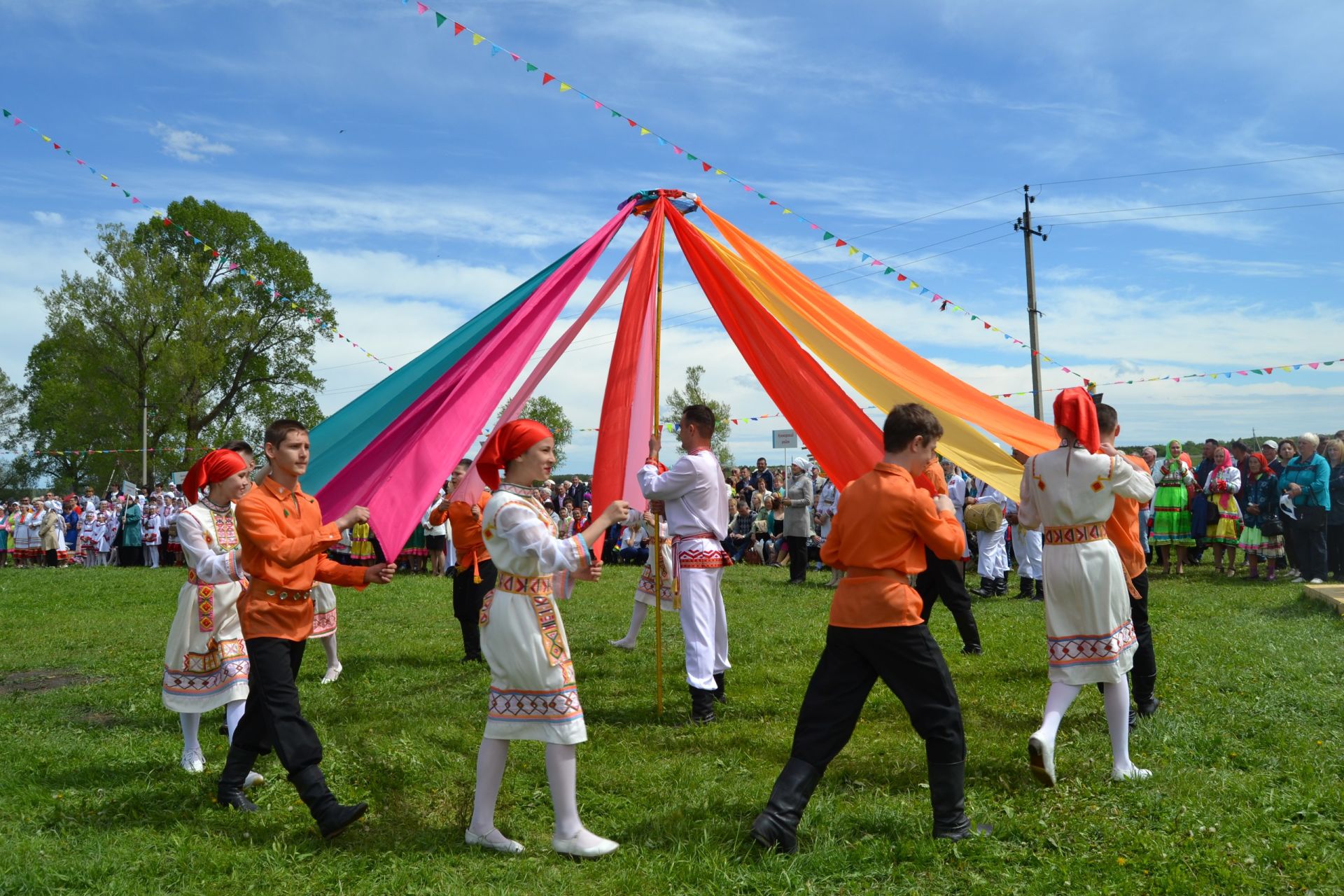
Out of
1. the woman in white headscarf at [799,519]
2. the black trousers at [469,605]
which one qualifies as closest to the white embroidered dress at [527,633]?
the black trousers at [469,605]

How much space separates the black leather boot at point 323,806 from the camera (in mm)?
4375

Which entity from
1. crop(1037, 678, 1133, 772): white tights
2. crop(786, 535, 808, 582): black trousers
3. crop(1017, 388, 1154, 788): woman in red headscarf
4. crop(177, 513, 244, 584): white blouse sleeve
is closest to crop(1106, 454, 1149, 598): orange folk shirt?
crop(1017, 388, 1154, 788): woman in red headscarf

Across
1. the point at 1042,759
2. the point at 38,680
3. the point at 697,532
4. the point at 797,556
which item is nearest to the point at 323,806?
the point at 697,532

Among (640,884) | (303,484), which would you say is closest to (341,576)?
(303,484)

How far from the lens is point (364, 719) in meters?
6.72

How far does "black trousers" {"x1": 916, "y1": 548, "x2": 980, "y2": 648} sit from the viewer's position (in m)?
8.09

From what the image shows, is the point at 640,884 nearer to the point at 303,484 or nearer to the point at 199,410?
the point at 303,484

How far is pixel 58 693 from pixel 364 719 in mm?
3124

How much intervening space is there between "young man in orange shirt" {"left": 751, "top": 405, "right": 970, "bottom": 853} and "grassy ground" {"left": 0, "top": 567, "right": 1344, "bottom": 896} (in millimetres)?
248

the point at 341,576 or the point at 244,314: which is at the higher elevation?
the point at 244,314

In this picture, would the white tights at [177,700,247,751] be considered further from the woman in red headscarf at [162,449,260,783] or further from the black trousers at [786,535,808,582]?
the black trousers at [786,535,808,582]

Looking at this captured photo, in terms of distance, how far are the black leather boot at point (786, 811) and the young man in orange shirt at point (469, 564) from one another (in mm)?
3344

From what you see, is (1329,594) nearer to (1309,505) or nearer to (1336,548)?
(1309,505)

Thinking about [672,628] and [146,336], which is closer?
[672,628]
